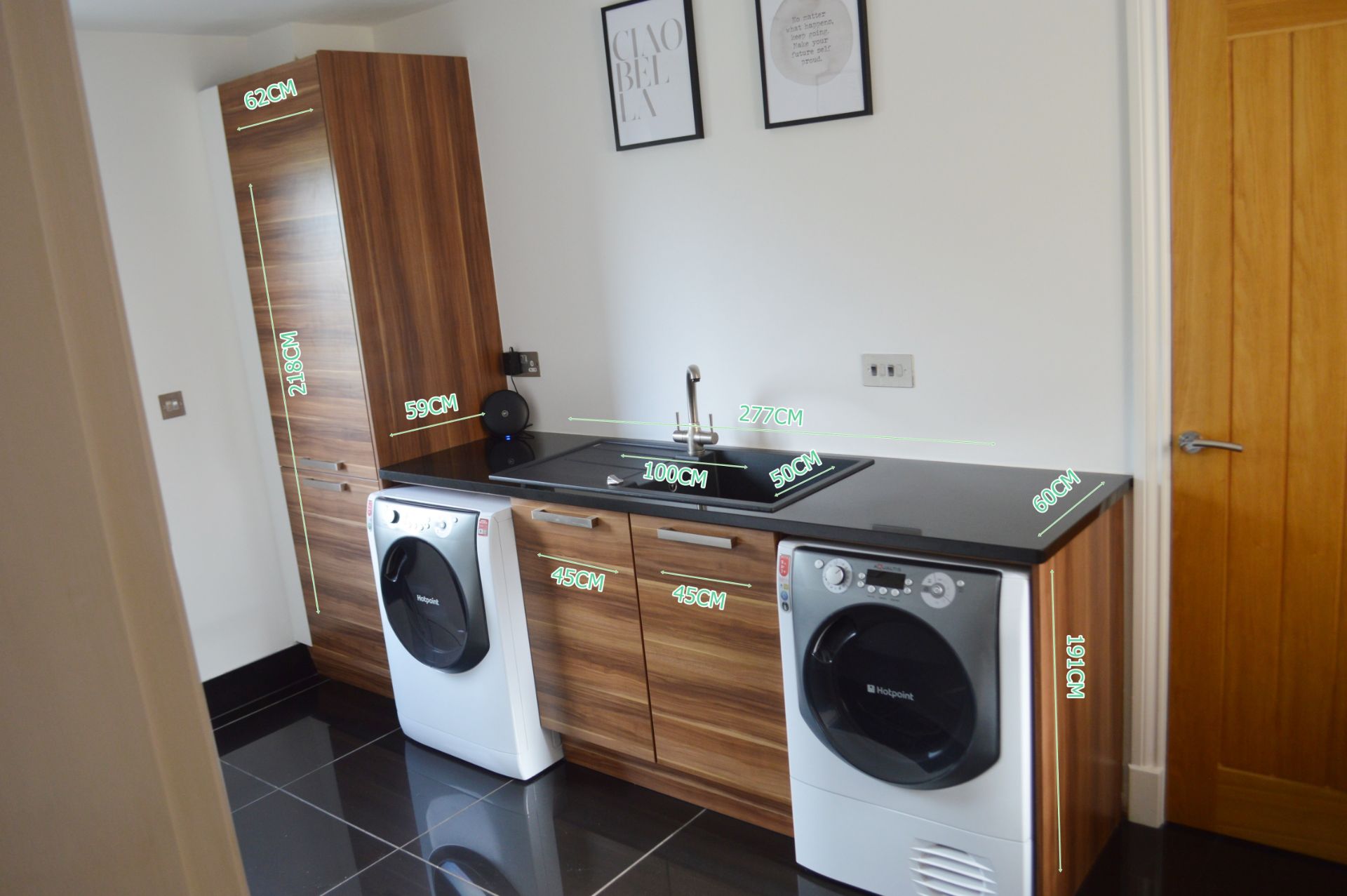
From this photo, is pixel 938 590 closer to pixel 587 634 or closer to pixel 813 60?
pixel 587 634

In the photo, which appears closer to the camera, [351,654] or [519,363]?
[519,363]

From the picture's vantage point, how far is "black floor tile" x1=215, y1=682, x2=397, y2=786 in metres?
3.31

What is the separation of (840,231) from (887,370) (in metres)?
0.41

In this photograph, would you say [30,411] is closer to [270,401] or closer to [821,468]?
[821,468]

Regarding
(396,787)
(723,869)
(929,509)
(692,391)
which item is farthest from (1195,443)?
(396,787)

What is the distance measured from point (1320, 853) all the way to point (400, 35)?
3814 mm

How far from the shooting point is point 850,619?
219cm

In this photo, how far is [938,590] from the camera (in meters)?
2.02

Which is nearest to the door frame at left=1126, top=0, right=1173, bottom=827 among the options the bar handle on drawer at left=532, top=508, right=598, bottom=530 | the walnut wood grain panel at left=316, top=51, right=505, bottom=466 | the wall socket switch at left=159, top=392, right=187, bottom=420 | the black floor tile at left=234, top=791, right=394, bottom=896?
the bar handle on drawer at left=532, top=508, right=598, bottom=530

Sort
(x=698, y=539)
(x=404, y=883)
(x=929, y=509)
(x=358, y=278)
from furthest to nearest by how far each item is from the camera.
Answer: (x=358, y=278) → (x=404, y=883) → (x=698, y=539) → (x=929, y=509)

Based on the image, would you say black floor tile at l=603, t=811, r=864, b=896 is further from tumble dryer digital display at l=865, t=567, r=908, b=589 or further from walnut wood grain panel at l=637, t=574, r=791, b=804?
tumble dryer digital display at l=865, t=567, r=908, b=589

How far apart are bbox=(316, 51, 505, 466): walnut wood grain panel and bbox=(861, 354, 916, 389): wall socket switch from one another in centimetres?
154

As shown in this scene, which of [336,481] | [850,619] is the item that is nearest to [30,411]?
[850,619]

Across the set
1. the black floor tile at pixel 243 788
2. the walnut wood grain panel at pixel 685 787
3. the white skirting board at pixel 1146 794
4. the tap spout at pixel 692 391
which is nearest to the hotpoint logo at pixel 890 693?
the walnut wood grain panel at pixel 685 787
